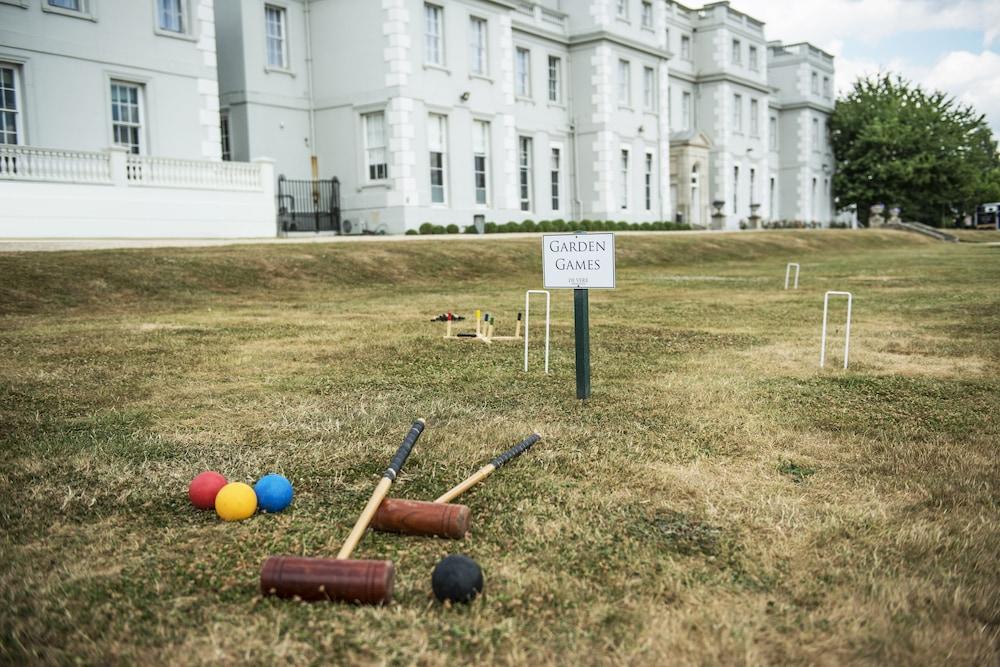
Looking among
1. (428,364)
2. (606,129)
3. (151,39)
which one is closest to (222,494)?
(428,364)

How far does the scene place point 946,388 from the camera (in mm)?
6199

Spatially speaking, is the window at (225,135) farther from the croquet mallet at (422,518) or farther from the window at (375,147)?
the croquet mallet at (422,518)

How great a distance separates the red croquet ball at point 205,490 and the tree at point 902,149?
56.7 metres

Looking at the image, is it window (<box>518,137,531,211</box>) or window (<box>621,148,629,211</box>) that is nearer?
window (<box>518,137,531,211</box>)

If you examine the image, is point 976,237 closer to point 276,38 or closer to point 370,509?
point 276,38

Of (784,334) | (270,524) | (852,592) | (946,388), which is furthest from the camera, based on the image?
(784,334)

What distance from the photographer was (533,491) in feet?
13.1

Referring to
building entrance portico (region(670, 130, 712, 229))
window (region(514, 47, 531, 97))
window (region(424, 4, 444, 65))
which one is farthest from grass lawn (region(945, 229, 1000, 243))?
window (region(424, 4, 444, 65))

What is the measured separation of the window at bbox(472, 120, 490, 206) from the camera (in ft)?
99.0

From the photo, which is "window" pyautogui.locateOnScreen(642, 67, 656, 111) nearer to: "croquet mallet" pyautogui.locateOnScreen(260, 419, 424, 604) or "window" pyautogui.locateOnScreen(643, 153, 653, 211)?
"window" pyautogui.locateOnScreen(643, 153, 653, 211)

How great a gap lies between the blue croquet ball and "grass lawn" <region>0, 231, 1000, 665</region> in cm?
10

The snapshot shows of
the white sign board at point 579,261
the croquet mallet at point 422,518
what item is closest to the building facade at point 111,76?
the white sign board at point 579,261

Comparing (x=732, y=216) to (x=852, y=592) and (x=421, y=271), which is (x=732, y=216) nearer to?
(x=421, y=271)

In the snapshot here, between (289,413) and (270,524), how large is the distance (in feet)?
Result: 6.43
